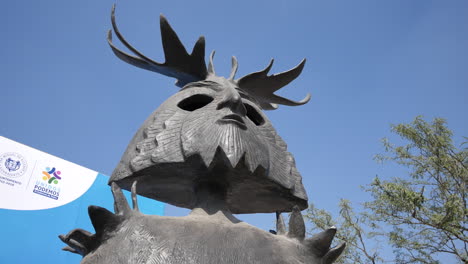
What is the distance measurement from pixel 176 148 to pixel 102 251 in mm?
674

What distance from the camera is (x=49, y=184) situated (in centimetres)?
652

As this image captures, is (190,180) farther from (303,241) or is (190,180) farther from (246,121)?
(303,241)

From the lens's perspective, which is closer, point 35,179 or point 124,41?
point 124,41

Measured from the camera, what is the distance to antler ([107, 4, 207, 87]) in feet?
9.34

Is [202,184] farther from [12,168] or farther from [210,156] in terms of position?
[12,168]

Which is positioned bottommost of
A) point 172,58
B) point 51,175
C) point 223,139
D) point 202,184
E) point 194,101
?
point 51,175

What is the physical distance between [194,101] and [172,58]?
21.3 inches

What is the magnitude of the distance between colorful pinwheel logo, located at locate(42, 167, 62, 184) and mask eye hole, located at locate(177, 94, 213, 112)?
4.93 metres

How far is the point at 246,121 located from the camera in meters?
2.36

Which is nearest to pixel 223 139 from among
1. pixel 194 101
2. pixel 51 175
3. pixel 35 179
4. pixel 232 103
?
pixel 232 103

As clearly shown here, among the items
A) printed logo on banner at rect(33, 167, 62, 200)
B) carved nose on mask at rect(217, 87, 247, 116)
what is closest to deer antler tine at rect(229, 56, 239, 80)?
carved nose on mask at rect(217, 87, 247, 116)

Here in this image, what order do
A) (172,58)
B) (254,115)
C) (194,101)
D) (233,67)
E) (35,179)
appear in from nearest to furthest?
(194,101), (254,115), (172,58), (233,67), (35,179)

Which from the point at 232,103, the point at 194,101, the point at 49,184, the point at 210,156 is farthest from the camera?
the point at 49,184

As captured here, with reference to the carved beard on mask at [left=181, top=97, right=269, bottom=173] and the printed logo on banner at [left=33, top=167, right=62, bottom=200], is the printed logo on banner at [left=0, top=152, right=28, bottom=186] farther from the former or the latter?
the carved beard on mask at [left=181, top=97, right=269, bottom=173]
